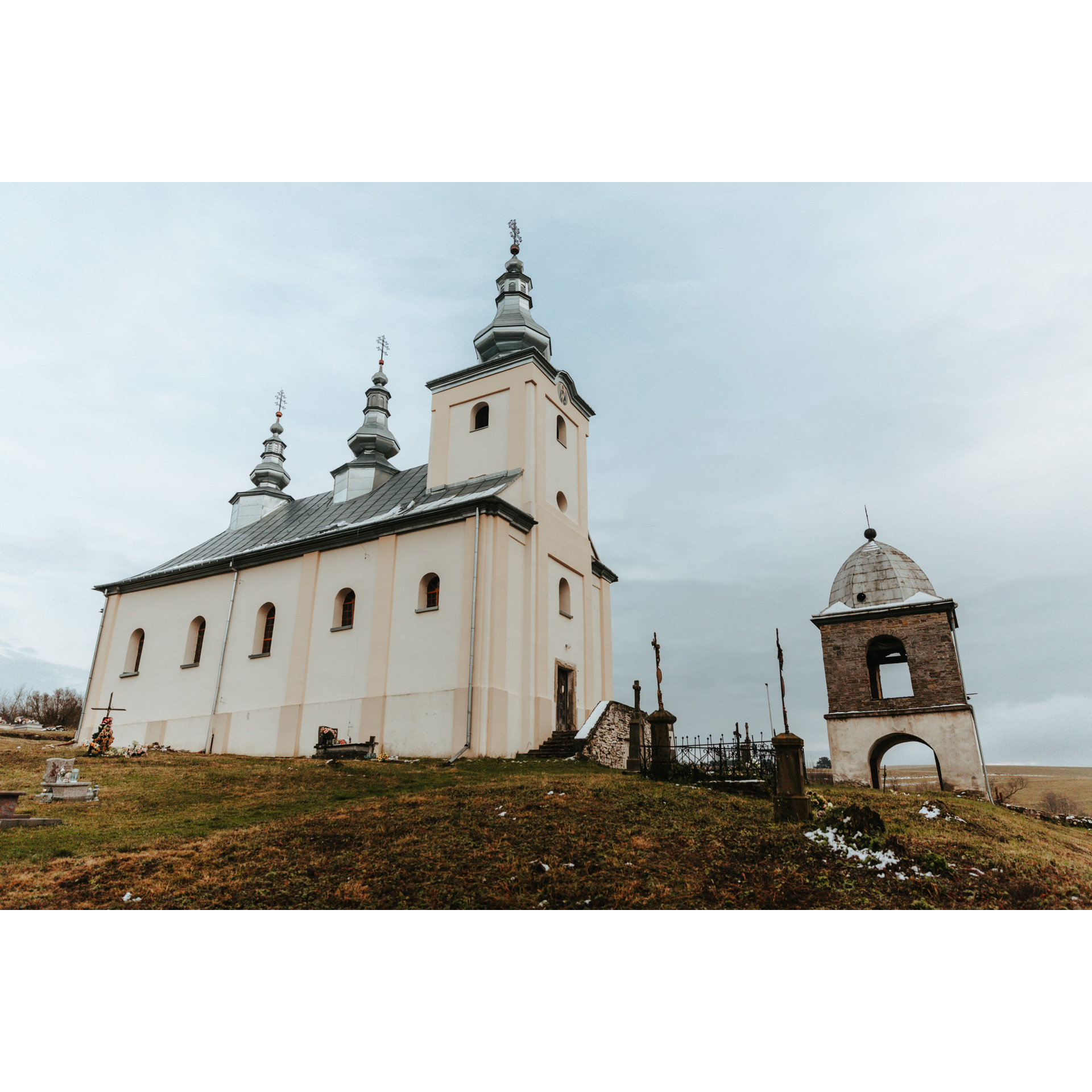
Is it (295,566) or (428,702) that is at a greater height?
(295,566)

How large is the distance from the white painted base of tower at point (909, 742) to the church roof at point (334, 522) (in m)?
10.7

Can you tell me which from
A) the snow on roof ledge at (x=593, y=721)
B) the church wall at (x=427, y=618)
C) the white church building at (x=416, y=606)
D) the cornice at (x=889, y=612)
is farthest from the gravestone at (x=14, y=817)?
the cornice at (x=889, y=612)

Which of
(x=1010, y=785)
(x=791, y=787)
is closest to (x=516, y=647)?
(x=791, y=787)

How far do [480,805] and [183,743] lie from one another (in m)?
16.9

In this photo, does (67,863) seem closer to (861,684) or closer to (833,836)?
(833,836)

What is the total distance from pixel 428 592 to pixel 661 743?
27.2 ft

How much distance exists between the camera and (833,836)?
389 inches

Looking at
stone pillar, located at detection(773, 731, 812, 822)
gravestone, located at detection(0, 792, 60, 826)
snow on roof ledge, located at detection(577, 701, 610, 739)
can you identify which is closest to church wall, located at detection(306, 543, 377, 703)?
snow on roof ledge, located at detection(577, 701, 610, 739)

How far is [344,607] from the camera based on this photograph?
2323cm

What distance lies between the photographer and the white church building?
20.3m

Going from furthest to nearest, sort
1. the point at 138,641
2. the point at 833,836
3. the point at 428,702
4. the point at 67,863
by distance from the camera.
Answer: the point at 138,641 → the point at 428,702 → the point at 833,836 → the point at 67,863

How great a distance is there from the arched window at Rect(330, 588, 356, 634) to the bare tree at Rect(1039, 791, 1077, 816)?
135 feet

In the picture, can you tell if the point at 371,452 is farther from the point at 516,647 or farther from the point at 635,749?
the point at 635,749

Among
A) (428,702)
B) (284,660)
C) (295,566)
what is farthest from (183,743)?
(428,702)
